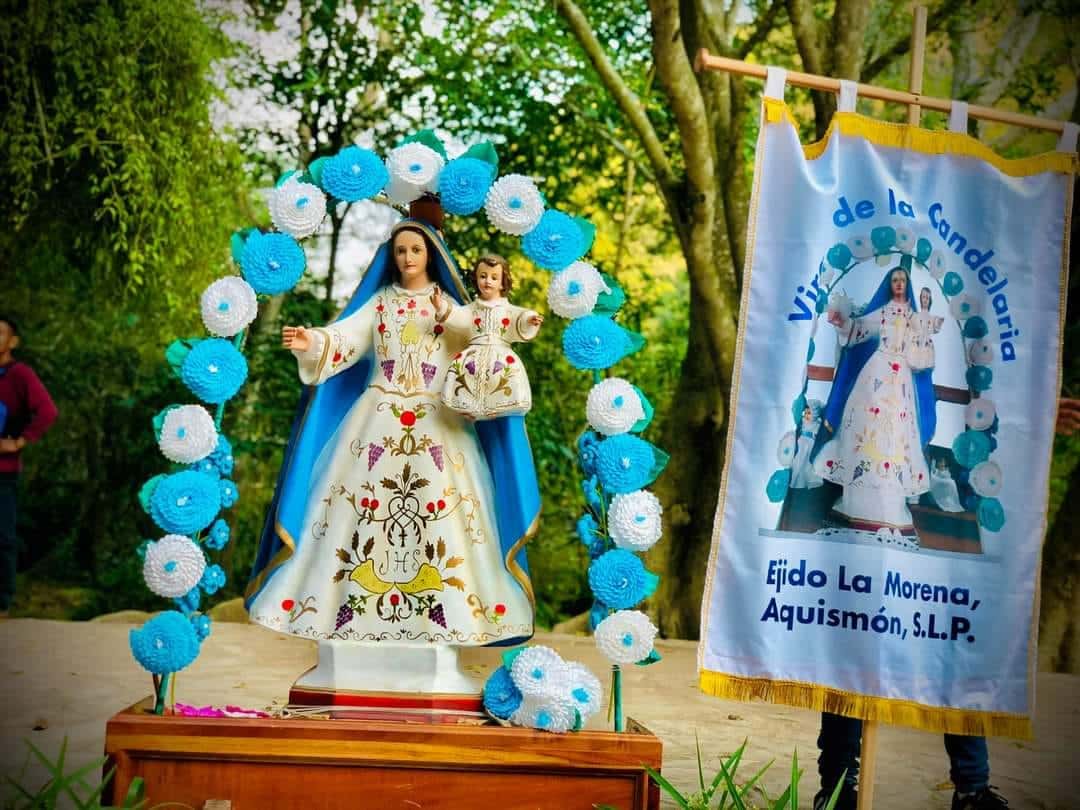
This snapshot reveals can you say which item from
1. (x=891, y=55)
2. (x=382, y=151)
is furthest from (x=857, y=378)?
(x=382, y=151)

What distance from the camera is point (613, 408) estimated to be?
3.22 m

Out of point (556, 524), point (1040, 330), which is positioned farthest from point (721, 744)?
point (556, 524)

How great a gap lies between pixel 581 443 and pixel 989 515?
1.05m

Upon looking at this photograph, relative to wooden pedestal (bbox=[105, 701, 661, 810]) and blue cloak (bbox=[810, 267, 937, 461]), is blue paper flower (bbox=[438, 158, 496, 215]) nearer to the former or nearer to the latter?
blue cloak (bbox=[810, 267, 937, 461])

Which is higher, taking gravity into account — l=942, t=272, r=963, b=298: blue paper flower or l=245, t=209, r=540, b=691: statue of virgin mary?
l=942, t=272, r=963, b=298: blue paper flower

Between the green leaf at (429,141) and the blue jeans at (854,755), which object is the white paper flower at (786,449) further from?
A: the green leaf at (429,141)

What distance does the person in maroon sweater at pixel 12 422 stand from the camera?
5.71 meters

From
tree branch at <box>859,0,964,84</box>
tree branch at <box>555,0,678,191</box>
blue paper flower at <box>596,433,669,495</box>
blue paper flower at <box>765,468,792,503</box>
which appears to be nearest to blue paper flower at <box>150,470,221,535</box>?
blue paper flower at <box>596,433,669,495</box>

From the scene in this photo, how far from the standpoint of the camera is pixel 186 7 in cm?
670

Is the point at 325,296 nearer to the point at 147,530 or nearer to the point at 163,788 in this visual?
the point at 147,530

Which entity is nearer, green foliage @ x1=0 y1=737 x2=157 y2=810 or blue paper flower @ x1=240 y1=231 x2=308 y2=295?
green foliage @ x1=0 y1=737 x2=157 y2=810

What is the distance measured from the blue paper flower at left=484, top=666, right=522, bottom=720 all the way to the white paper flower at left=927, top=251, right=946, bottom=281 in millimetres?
1476

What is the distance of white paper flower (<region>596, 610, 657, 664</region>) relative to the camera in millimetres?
3098

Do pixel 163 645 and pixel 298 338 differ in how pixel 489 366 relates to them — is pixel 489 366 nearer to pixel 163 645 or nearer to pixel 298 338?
pixel 298 338
